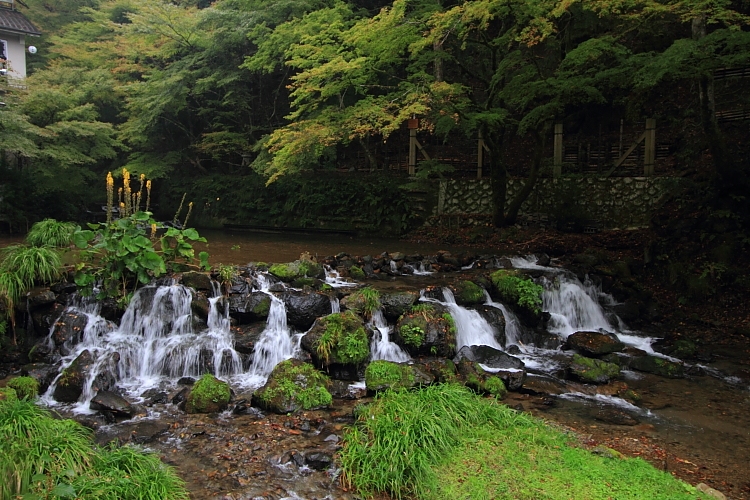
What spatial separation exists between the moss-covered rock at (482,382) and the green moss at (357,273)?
4.68m

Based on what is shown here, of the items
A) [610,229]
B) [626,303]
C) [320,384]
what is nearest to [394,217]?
[610,229]

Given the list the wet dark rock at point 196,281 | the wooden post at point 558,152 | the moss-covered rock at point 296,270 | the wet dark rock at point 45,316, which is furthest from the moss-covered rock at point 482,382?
the wooden post at point 558,152

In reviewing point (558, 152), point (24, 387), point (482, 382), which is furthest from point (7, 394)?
point (558, 152)

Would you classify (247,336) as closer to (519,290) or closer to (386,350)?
(386,350)

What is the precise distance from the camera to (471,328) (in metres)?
9.27

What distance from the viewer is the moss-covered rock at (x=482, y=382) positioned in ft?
22.8

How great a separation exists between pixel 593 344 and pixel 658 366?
3.44ft

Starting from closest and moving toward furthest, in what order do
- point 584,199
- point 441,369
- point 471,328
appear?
1. point 441,369
2. point 471,328
3. point 584,199

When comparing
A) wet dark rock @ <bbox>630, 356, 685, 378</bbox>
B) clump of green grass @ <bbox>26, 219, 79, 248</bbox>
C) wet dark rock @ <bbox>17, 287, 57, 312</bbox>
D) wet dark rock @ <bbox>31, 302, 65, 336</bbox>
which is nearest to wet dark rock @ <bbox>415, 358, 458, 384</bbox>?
wet dark rock @ <bbox>630, 356, 685, 378</bbox>

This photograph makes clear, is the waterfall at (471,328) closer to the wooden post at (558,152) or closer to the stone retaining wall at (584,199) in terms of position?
the stone retaining wall at (584,199)

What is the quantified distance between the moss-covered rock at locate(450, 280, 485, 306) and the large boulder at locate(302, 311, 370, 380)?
2.63 meters

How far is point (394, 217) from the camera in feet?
62.7

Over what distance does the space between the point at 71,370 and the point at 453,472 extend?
521 cm

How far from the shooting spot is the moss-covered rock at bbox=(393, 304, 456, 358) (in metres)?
8.34
